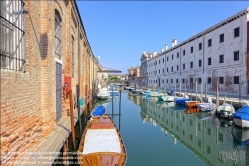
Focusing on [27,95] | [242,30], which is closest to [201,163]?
[27,95]

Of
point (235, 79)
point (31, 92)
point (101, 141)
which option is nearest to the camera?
point (31, 92)

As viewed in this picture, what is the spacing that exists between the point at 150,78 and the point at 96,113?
3992 cm

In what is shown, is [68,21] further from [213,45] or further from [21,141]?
[213,45]

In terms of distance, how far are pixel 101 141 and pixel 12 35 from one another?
387 centimetres

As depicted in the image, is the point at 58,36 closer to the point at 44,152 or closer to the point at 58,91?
the point at 58,91

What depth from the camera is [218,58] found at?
22109 millimetres

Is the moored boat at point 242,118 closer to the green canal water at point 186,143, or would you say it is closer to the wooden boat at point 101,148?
the green canal water at point 186,143

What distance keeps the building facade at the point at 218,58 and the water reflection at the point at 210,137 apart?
4.23 meters

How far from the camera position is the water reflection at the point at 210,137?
7.63 meters

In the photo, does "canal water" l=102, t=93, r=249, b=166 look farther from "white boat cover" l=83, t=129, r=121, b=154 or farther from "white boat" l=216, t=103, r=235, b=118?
"white boat cover" l=83, t=129, r=121, b=154

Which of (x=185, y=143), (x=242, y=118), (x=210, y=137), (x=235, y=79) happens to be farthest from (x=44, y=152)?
(x=235, y=79)

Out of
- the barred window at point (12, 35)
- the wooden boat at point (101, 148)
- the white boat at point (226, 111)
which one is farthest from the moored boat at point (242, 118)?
the barred window at point (12, 35)

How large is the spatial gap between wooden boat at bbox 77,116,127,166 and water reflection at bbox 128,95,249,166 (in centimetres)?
382

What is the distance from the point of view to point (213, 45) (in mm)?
23062
